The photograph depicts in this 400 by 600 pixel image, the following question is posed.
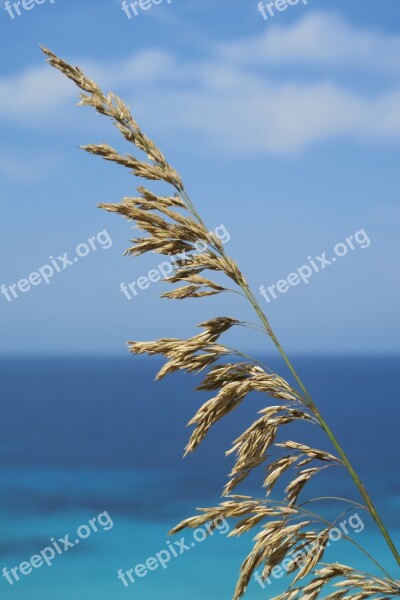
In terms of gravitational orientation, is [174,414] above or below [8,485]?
below

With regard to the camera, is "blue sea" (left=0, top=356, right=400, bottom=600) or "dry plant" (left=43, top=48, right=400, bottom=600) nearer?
"dry plant" (left=43, top=48, right=400, bottom=600)

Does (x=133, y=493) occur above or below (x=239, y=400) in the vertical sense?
below

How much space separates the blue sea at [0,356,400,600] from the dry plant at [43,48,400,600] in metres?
6.35

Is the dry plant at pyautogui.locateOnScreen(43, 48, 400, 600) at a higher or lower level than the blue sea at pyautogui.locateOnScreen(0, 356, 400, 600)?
higher

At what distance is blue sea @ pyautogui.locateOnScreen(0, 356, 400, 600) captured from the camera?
62.3 feet

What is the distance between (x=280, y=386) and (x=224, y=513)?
27cm

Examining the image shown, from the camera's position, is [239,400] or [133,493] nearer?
[239,400]

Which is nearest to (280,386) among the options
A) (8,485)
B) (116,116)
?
(116,116)

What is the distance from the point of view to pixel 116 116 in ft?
5.85

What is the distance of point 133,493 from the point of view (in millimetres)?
26953

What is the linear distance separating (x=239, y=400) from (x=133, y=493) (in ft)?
85.3

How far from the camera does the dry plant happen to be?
65.1 inches

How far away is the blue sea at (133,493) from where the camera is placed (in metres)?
19.0

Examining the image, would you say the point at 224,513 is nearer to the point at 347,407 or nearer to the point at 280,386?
the point at 280,386
